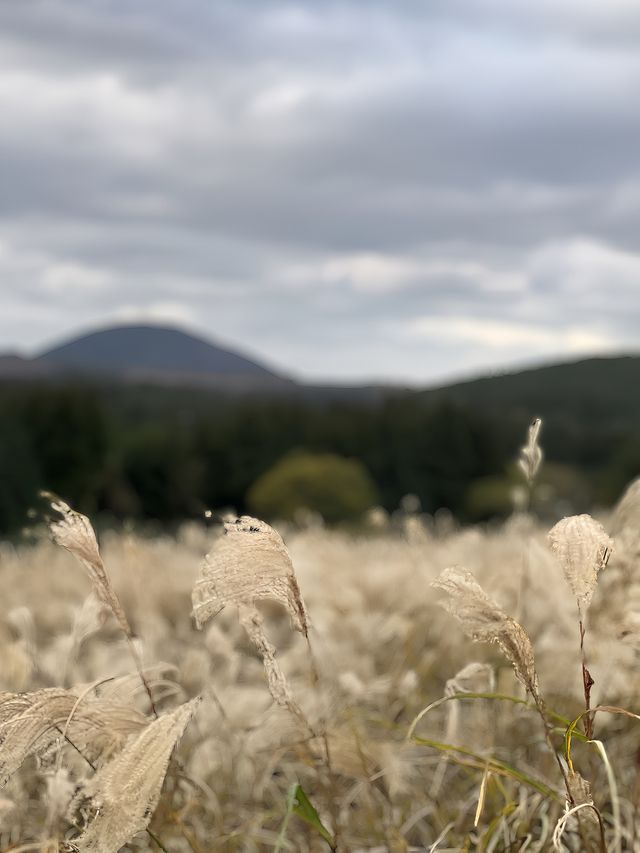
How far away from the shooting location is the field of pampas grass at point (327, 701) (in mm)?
1466

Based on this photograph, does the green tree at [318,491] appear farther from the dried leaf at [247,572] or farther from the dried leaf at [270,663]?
the dried leaf at [247,572]

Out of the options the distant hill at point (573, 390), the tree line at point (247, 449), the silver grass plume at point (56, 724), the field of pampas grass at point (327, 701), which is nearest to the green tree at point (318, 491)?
the tree line at point (247, 449)

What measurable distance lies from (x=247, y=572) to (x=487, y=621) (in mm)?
351

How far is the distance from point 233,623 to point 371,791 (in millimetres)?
1787

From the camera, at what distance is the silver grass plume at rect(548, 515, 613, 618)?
4.66 ft

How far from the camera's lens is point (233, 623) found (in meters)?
4.44

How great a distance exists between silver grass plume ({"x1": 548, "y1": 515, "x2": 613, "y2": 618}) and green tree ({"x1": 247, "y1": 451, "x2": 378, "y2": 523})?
31909 millimetres

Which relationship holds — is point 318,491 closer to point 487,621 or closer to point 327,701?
point 327,701

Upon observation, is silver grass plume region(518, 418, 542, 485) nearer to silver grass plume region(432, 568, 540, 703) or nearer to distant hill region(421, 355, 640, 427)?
silver grass plume region(432, 568, 540, 703)

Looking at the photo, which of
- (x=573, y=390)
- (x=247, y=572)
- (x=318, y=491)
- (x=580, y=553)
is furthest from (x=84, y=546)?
(x=573, y=390)

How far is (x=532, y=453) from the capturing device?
1.77 meters

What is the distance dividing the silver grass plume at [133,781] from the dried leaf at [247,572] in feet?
0.52

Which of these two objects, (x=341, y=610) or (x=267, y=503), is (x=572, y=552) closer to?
(x=341, y=610)

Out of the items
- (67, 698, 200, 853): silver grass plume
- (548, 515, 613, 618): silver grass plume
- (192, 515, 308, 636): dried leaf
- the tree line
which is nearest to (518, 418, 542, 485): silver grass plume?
(548, 515, 613, 618): silver grass plume
